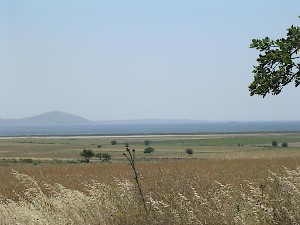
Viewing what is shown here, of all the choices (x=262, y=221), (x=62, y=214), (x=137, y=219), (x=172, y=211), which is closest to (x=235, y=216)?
(x=262, y=221)

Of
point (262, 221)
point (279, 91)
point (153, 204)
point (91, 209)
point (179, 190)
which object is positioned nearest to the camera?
point (279, 91)

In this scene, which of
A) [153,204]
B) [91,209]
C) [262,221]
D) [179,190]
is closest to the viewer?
[262,221]

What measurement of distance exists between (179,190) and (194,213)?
2.39 m

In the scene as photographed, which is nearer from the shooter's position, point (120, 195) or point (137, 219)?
point (137, 219)

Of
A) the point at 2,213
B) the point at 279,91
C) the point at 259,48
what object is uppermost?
the point at 259,48

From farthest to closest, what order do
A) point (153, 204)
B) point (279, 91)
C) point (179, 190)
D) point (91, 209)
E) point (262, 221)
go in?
point (179, 190), point (91, 209), point (153, 204), point (262, 221), point (279, 91)

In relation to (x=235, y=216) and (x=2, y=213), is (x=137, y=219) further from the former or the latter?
(x=2, y=213)

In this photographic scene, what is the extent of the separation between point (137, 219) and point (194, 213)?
1132 millimetres

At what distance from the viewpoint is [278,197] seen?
9.21m

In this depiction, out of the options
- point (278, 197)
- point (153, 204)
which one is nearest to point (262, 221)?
point (278, 197)

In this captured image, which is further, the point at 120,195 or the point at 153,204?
the point at 120,195

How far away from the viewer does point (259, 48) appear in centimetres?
773

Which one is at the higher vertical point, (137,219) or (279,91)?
(279,91)

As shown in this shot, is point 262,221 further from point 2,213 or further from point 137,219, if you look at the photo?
point 2,213
